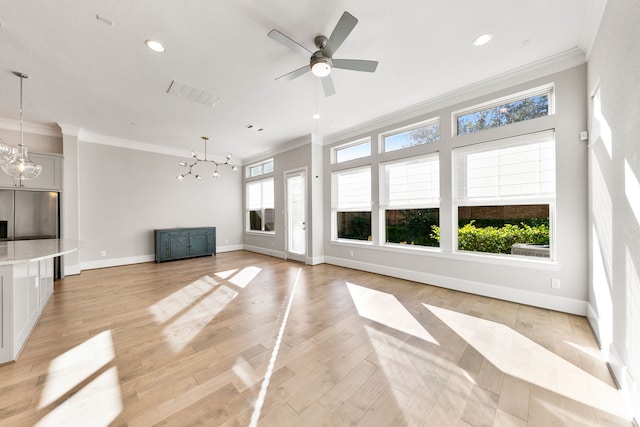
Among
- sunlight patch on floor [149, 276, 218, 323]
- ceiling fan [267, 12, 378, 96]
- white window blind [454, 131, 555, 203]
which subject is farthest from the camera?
white window blind [454, 131, 555, 203]

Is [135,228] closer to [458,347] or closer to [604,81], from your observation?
[458,347]

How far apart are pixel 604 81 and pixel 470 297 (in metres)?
2.74

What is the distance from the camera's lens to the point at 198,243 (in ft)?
21.4

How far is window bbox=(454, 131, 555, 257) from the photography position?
3082mm

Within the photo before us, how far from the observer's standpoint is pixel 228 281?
14.2ft

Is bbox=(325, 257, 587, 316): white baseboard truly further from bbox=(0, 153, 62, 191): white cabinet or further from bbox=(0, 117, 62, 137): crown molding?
bbox=(0, 117, 62, 137): crown molding

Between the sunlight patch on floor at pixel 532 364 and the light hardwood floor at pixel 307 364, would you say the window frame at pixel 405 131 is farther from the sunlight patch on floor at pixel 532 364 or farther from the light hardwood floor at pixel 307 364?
the sunlight patch on floor at pixel 532 364

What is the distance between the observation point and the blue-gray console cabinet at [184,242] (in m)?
5.91

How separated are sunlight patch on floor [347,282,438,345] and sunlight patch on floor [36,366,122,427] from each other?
2.31 meters

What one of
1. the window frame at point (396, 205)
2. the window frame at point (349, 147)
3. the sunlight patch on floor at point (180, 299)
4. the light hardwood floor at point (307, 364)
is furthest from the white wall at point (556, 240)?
the sunlight patch on floor at point (180, 299)

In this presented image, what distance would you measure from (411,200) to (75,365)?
464cm

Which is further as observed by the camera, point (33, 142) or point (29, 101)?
point (33, 142)

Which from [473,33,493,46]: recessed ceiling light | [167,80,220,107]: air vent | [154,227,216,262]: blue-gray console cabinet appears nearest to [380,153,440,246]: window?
[473,33,493,46]: recessed ceiling light

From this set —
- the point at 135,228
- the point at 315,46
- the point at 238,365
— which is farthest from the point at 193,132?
the point at 238,365
